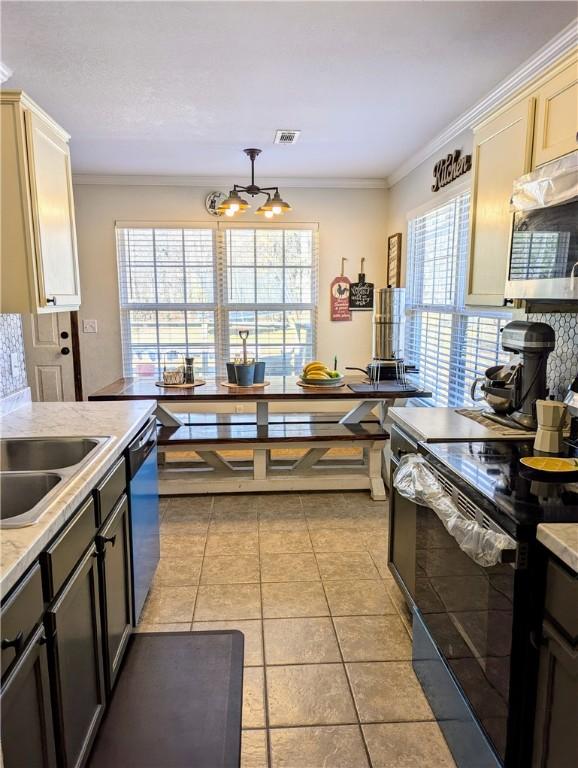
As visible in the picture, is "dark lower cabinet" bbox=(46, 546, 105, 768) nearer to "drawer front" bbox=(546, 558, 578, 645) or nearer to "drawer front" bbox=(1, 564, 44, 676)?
"drawer front" bbox=(1, 564, 44, 676)

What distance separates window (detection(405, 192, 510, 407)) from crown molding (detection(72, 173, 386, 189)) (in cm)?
99

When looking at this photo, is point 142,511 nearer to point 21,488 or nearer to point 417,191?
point 21,488

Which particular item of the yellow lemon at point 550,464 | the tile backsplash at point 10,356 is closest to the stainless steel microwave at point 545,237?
the yellow lemon at point 550,464

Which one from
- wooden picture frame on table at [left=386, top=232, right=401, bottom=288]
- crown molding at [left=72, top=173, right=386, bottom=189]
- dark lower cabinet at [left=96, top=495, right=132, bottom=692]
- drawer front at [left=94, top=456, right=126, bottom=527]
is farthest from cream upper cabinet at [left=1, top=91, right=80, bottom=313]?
wooden picture frame on table at [left=386, top=232, right=401, bottom=288]

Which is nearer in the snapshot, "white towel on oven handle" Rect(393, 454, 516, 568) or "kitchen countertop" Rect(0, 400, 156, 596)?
"kitchen countertop" Rect(0, 400, 156, 596)

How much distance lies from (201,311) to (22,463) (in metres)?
3.39

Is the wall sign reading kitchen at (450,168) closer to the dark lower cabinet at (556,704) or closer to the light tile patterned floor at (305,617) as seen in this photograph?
the light tile patterned floor at (305,617)

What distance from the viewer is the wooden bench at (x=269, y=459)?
12.0 ft

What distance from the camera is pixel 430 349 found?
410 centimetres

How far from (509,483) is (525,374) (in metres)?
0.73

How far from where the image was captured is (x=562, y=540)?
1161 mm

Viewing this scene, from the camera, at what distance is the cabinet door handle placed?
1.02m

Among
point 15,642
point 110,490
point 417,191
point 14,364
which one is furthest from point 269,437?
point 15,642

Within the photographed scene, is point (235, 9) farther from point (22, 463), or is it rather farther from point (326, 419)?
point (326, 419)
